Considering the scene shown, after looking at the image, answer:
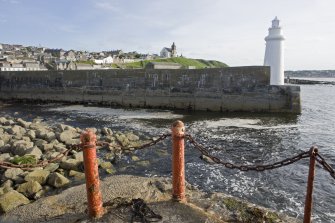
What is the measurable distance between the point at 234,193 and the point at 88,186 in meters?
3.81

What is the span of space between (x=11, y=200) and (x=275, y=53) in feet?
64.0

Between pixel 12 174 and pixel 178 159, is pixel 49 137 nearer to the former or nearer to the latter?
pixel 12 174

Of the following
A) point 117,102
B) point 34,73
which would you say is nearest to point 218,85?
point 117,102

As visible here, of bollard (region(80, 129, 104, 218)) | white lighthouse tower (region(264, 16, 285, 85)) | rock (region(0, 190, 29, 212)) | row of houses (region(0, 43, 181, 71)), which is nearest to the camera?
bollard (region(80, 129, 104, 218))

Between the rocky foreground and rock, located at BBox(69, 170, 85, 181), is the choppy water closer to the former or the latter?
rock, located at BBox(69, 170, 85, 181)

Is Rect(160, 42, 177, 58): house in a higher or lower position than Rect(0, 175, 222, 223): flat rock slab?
higher

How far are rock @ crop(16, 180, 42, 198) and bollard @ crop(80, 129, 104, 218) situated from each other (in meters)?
2.59

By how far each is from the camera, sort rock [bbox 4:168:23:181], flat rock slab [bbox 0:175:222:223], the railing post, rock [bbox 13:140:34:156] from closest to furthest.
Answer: the railing post < flat rock slab [bbox 0:175:222:223] < rock [bbox 4:168:23:181] < rock [bbox 13:140:34:156]

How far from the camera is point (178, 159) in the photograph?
4.34 metres

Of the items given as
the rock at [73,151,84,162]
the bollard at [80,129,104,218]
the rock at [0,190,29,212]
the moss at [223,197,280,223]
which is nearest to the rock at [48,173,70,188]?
the rock at [0,190,29,212]

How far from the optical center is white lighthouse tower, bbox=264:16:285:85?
2061cm

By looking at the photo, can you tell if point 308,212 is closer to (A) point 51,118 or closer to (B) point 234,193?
(B) point 234,193

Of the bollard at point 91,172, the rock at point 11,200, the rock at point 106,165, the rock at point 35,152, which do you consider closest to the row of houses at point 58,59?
the rock at point 35,152

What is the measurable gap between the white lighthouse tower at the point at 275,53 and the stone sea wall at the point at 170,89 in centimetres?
141
